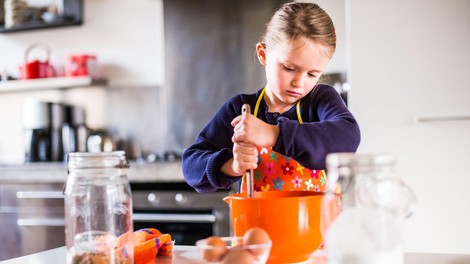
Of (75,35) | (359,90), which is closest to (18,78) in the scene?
(75,35)

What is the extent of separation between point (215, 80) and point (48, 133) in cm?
112

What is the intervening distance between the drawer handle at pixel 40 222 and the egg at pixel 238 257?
2.43 metres

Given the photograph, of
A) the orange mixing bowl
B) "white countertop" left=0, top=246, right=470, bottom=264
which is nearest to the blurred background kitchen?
"white countertop" left=0, top=246, right=470, bottom=264

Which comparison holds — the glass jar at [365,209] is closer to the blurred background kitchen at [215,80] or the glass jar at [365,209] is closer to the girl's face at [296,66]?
the girl's face at [296,66]

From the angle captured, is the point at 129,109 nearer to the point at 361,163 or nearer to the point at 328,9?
the point at 328,9

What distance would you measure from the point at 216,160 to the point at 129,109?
2481 mm

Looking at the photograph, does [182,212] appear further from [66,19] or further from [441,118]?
[66,19]

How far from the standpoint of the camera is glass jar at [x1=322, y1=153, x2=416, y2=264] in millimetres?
637

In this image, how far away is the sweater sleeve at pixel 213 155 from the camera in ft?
3.58

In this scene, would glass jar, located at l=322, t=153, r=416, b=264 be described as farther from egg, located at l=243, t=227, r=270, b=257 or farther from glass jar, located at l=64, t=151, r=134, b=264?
glass jar, located at l=64, t=151, r=134, b=264

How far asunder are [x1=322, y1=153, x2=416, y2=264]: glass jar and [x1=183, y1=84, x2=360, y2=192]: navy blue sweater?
9.9 inches

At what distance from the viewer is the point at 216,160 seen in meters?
1.09

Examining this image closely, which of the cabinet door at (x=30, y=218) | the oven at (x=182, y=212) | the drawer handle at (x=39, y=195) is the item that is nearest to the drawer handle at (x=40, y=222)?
the cabinet door at (x=30, y=218)

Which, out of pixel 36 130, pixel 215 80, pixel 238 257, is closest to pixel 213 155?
pixel 238 257
